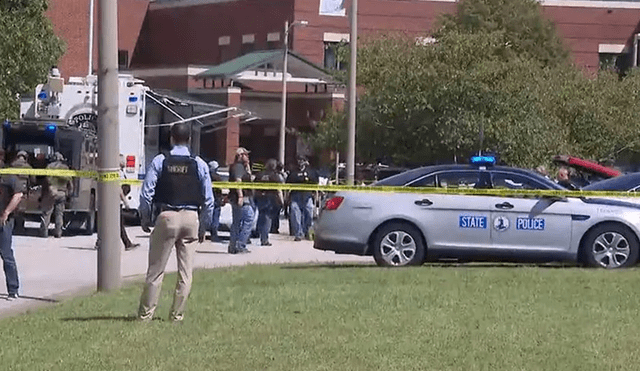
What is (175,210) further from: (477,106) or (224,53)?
(224,53)

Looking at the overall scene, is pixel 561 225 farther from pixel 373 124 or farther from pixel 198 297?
pixel 373 124

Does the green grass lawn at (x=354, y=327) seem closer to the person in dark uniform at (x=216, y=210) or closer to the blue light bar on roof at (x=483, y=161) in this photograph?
the blue light bar on roof at (x=483, y=161)

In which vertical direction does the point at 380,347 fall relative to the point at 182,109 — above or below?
below

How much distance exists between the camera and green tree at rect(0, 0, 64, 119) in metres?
30.8

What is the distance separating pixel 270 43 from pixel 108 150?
44804 mm

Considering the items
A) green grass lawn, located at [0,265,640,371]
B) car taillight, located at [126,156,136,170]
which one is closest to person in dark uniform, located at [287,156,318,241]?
car taillight, located at [126,156,136,170]

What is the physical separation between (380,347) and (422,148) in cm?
2447

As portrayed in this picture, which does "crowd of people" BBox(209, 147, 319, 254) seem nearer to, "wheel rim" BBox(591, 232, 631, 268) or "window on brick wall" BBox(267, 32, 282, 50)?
"wheel rim" BBox(591, 232, 631, 268)

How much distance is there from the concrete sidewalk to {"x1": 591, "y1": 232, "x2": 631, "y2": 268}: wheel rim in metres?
3.68

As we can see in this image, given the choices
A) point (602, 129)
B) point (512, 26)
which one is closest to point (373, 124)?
point (602, 129)

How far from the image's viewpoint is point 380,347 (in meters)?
10.1

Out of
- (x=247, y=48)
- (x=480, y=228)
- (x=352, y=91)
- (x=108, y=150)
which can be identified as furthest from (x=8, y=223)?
(x=247, y=48)

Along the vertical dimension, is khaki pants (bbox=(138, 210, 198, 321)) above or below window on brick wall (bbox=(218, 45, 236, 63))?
below

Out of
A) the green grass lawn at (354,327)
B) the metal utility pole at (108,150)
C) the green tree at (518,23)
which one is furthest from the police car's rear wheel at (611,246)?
the green tree at (518,23)
